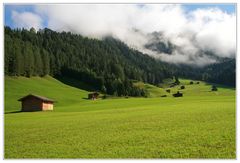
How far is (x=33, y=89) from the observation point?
9025 centimetres

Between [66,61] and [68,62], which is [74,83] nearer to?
[68,62]

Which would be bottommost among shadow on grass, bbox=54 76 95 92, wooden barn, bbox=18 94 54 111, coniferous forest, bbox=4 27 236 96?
wooden barn, bbox=18 94 54 111

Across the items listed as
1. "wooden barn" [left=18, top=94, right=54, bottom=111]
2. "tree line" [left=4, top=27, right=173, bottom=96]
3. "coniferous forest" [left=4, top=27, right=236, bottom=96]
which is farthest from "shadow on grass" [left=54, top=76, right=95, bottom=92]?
"wooden barn" [left=18, top=94, right=54, bottom=111]

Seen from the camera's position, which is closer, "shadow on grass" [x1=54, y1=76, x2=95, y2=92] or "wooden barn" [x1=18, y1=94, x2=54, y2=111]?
"wooden barn" [x1=18, y1=94, x2=54, y2=111]

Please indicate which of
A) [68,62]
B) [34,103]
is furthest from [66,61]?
[34,103]

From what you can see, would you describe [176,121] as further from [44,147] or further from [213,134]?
[44,147]

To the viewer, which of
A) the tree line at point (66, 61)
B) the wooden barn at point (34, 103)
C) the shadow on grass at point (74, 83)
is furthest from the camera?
the shadow on grass at point (74, 83)

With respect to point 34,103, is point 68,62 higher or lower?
higher

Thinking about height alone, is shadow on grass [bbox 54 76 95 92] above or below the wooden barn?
above

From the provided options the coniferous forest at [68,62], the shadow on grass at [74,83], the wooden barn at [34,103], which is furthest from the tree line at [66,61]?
the wooden barn at [34,103]

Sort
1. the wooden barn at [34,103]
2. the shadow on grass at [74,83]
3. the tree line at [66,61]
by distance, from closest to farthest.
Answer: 1. the wooden barn at [34,103]
2. the tree line at [66,61]
3. the shadow on grass at [74,83]

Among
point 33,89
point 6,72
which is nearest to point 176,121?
point 33,89

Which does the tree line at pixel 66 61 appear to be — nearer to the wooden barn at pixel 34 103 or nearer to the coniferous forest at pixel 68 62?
the coniferous forest at pixel 68 62

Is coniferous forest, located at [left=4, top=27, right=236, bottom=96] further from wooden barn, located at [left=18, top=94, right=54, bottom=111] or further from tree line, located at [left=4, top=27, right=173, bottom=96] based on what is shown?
wooden barn, located at [left=18, top=94, right=54, bottom=111]
